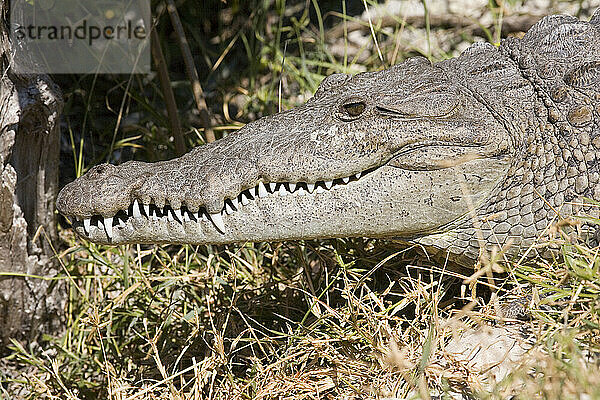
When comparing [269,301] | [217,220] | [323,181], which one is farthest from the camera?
[269,301]

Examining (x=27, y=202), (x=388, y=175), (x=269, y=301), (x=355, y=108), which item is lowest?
(x=269, y=301)

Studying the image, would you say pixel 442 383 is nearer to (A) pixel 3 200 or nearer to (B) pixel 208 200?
(B) pixel 208 200

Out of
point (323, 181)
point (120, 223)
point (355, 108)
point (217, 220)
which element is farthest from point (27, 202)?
point (355, 108)

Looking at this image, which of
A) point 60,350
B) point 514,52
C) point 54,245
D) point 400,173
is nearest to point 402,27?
point 514,52

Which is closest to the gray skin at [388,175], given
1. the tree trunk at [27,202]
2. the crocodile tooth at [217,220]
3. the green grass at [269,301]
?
the crocodile tooth at [217,220]

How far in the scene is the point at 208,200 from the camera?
241 centimetres

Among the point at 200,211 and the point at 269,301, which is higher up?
the point at 200,211

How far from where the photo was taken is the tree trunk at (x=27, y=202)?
9.89ft

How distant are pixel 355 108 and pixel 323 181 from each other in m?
0.32

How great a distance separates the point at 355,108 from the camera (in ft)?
8.60

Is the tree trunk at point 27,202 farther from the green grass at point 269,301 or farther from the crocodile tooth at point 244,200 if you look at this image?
the crocodile tooth at point 244,200

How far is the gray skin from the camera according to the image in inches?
97.7

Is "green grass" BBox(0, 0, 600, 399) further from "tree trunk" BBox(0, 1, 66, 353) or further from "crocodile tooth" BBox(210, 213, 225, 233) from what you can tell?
"crocodile tooth" BBox(210, 213, 225, 233)

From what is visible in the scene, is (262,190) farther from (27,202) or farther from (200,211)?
(27,202)
